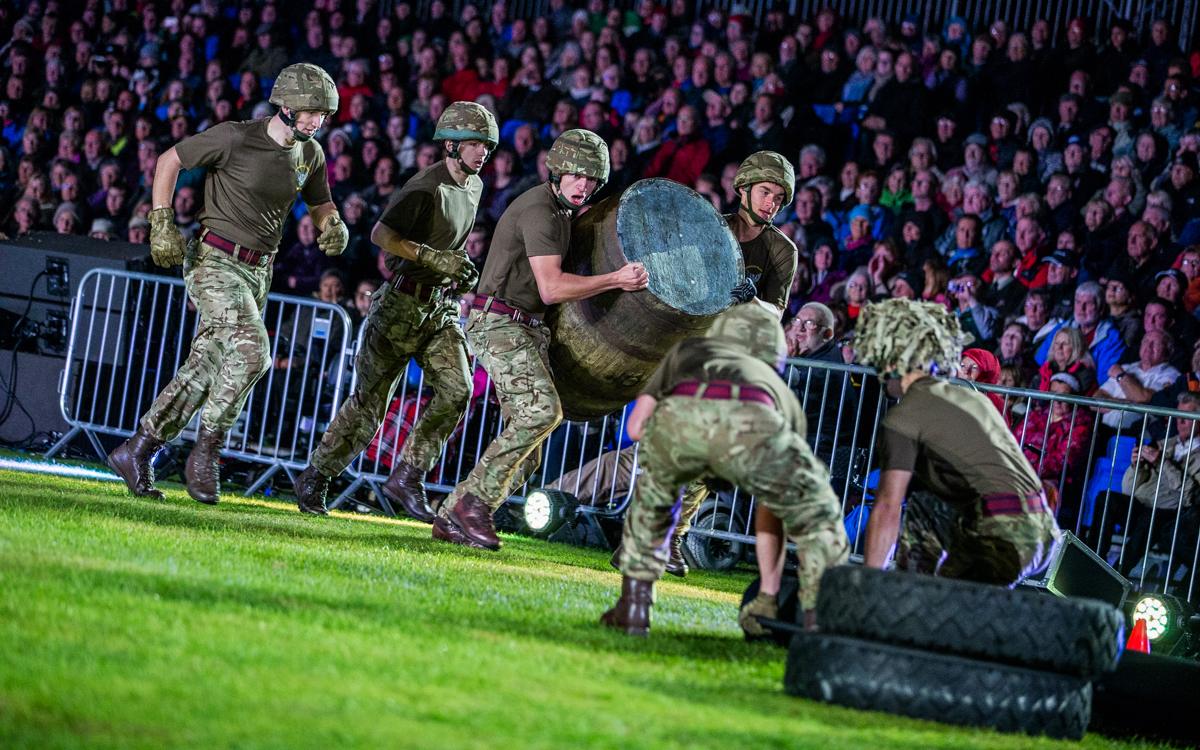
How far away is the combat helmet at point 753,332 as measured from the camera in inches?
221

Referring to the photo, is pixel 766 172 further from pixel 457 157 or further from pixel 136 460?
pixel 136 460

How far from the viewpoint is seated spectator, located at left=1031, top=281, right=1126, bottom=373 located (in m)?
10.7

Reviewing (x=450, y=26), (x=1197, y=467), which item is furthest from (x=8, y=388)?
(x=1197, y=467)

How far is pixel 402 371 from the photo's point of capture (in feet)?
30.6

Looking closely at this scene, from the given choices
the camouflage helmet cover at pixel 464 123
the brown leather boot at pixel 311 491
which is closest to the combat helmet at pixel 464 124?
the camouflage helmet cover at pixel 464 123

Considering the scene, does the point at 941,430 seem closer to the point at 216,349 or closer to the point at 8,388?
the point at 216,349

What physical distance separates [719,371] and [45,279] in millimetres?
8691

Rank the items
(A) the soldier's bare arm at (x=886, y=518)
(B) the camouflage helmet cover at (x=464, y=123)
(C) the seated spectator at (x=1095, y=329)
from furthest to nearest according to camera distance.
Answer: (C) the seated spectator at (x=1095, y=329) < (B) the camouflage helmet cover at (x=464, y=123) < (A) the soldier's bare arm at (x=886, y=518)

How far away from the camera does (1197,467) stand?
9.29m

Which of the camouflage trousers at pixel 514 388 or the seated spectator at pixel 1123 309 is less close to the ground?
the seated spectator at pixel 1123 309

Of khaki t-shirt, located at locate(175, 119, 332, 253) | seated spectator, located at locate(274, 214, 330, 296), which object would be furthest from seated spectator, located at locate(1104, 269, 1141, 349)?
seated spectator, located at locate(274, 214, 330, 296)

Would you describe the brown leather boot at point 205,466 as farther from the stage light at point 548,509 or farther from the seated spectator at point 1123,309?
the seated spectator at point 1123,309

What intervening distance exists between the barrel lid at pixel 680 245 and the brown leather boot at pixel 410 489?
2759 mm

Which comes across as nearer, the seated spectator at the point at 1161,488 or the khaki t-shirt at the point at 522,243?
the khaki t-shirt at the point at 522,243
